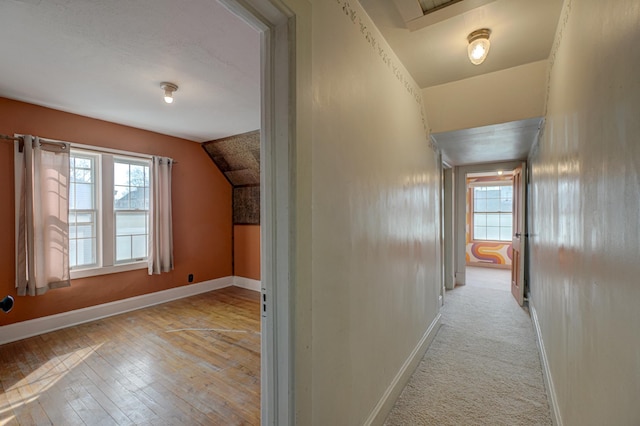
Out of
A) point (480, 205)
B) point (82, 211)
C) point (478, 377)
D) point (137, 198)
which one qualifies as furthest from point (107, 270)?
point (480, 205)

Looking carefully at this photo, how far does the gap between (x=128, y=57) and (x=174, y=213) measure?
8.51 ft

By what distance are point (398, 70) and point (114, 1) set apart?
1.81 metres

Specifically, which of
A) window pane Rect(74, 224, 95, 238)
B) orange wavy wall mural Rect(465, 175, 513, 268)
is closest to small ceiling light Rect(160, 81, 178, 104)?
window pane Rect(74, 224, 95, 238)

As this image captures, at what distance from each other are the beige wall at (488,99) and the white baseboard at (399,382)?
2.03 meters

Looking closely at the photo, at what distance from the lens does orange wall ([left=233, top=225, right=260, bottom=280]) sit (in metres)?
4.77

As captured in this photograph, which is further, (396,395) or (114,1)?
(396,395)

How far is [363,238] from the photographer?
1.50m

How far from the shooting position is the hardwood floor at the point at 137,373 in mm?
1818

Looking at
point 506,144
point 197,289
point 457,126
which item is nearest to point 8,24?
point 457,126

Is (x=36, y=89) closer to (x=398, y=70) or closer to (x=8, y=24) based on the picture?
(x=8, y=24)

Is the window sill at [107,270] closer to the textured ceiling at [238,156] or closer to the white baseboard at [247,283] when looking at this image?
the white baseboard at [247,283]

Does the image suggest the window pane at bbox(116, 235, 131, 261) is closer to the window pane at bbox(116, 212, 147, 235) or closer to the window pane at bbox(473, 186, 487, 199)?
the window pane at bbox(116, 212, 147, 235)

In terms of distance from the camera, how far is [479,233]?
698cm

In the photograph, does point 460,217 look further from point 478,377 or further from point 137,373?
point 137,373
